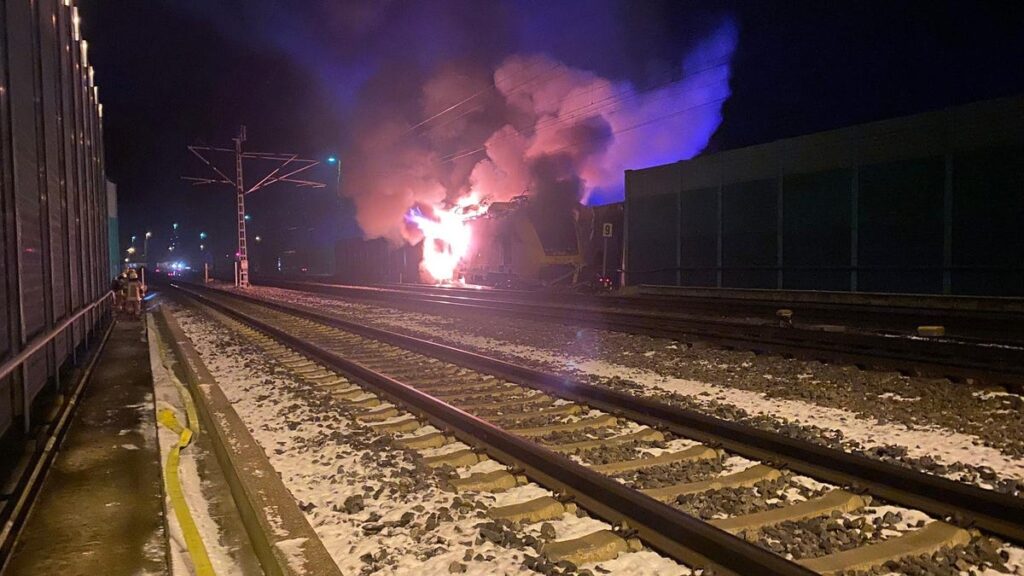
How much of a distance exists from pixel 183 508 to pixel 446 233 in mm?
31575

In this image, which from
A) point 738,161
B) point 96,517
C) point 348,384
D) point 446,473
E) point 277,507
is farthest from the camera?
point 738,161

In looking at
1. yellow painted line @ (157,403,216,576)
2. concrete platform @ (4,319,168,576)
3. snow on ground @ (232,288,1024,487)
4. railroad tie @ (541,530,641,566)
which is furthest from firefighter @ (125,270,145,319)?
railroad tie @ (541,530,641,566)

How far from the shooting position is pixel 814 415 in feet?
22.4

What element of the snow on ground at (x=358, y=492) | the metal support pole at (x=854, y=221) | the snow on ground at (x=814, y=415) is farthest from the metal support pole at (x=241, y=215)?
the snow on ground at (x=358, y=492)

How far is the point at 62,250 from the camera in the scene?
9133mm

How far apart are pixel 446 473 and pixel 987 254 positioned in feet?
59.8

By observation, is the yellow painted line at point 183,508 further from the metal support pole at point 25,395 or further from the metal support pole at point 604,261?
the metal support pole at point 604,261

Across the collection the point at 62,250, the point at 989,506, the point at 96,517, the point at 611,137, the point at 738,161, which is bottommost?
the point at 96,517

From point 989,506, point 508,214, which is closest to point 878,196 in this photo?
point 508,214

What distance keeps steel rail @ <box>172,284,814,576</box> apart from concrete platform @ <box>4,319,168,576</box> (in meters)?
2.46

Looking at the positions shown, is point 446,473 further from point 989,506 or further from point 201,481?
point 989,506

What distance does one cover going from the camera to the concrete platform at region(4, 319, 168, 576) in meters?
4.02

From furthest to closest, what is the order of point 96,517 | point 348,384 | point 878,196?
point 878,196, point 348,384, point 96,517

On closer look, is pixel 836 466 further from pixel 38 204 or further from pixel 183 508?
pixel 38 204
